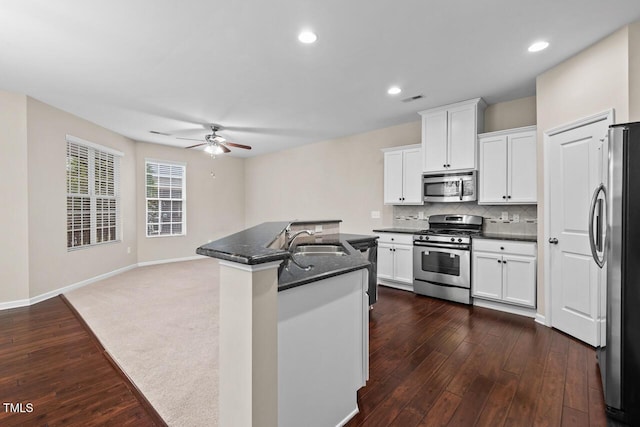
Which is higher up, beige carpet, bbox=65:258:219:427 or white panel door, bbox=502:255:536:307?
white panel door, bbox=502:255:536:307

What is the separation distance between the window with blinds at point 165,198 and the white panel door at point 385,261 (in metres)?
5.06

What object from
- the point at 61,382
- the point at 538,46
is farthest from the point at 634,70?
A: the point at 61,382

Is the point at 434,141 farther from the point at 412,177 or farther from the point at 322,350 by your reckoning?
the point at 322,350

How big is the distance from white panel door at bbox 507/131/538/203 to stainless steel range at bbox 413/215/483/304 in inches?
24.7

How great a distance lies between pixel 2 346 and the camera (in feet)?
8.86

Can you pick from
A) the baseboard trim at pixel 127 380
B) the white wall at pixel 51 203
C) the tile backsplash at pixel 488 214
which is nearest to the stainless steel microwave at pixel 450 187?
the tile backsplash at pixel 488 214

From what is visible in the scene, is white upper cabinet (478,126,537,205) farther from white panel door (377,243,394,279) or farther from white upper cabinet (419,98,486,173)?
white panel door (377,243,394,279)

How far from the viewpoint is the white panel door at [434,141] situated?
4129 millimetres

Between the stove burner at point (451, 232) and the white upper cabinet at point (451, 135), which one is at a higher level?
the white upper cabinet at point (451, 135)

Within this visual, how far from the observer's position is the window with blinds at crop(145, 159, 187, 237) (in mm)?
6602

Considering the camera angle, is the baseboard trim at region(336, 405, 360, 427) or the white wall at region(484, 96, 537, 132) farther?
the white wall at region(484, 96, 537, 132)

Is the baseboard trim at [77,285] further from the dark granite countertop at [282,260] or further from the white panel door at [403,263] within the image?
the white panel door at [403,263]

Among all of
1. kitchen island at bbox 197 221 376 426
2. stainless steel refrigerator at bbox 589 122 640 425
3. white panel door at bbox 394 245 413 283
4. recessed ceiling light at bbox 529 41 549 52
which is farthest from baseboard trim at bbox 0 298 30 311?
recessed ceiling light at bbox 529 41 549 52

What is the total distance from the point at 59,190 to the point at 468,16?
577 cm
